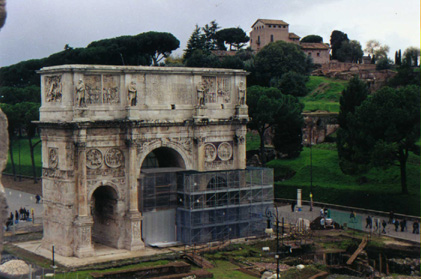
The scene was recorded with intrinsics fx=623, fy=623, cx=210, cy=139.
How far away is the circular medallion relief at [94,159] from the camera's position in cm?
3422

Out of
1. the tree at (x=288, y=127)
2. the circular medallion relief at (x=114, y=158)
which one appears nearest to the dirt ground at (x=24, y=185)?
the tree at (x=288, y=127)

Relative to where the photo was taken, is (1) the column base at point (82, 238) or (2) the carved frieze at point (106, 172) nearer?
(1) the column base at point (82, 238)

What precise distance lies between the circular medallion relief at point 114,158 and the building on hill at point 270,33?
225 ft

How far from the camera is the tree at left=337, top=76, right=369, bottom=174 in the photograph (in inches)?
1766

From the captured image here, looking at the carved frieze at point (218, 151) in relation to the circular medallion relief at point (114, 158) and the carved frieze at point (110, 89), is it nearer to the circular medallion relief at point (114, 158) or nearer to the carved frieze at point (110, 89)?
the circular medallion relief at point (114, 158)

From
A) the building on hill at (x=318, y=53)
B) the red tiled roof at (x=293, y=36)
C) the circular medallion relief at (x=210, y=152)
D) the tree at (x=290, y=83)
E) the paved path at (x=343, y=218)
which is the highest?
the red tiled roof at (x=293, y=36)

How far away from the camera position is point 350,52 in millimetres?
106688

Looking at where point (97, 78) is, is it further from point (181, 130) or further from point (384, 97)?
point (384, 97)

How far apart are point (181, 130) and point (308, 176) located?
19.0m

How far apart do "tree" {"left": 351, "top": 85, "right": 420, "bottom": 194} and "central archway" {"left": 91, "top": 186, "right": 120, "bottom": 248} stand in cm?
1762

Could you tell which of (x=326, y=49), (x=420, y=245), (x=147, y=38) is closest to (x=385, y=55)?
(x=326, y=49)

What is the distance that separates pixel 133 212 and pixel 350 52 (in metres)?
79.4

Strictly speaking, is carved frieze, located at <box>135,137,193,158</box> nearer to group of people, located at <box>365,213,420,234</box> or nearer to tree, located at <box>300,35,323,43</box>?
group of people, located at <box>365,213,420,234</box>

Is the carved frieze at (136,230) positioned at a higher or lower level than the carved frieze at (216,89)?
lower
